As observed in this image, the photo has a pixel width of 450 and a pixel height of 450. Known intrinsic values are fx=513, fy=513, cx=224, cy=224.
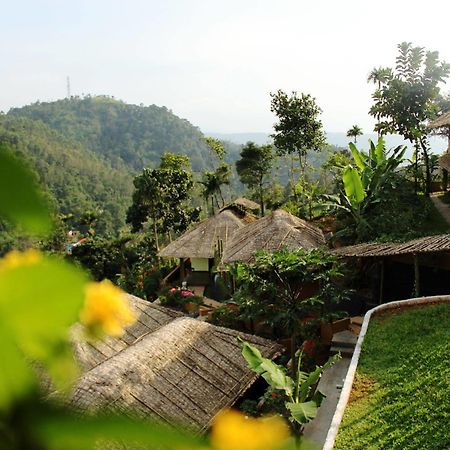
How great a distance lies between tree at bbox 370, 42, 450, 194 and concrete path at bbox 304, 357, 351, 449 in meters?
10.1

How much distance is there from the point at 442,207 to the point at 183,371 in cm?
1104

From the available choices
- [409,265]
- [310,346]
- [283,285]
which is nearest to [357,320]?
[310,346]

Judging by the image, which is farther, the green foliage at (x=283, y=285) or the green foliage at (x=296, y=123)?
the green foliage at (x=296, y=123)

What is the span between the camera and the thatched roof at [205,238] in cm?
1756

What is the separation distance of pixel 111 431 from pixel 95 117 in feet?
424

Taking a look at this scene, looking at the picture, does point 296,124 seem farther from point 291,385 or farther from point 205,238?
point 291,385

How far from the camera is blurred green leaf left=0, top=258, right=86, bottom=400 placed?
0.20 metres

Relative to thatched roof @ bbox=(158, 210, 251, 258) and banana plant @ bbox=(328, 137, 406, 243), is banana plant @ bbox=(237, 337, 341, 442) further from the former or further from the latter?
thatched roof @ bbox=(158, 210, 251, 258)

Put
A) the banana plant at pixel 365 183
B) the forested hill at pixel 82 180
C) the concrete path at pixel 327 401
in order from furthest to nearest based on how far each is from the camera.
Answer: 1. the forested hill at pixel 82 180
2. the banana plant at pixel 365 183
3. the concrete path at pixel 327 401

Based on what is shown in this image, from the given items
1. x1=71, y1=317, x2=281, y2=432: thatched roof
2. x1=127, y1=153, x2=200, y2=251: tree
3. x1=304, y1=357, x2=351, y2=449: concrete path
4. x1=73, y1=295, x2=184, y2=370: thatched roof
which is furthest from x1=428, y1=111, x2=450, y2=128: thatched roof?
x1=127, y1=153, x2=200, y2=251: tree

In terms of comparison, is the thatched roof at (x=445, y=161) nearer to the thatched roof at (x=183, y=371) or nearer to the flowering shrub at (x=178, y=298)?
the flowering shrub at (x=178, y=298)

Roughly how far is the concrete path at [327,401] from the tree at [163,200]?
1508 centimetres

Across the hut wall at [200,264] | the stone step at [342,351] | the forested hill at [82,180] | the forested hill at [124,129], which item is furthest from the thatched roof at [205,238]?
the forested hill at [124,129]

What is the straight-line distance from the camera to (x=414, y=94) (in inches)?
663
